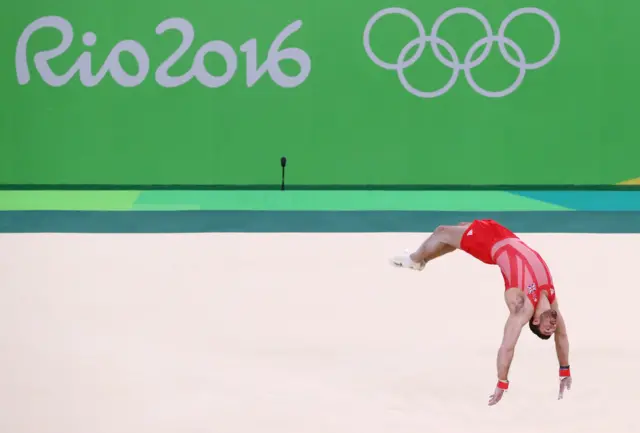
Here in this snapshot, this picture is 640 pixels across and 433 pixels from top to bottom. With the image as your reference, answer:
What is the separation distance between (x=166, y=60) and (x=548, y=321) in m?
7.07

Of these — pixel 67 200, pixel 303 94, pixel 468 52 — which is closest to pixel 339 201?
pixel 303 94

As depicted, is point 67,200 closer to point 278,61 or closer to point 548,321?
point 278,61

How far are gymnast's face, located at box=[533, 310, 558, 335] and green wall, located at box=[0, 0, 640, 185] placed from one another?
6396mm

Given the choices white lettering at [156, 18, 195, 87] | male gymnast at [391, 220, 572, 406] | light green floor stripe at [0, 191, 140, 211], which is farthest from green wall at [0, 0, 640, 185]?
male gymnast at [391, 220, 572, 406]

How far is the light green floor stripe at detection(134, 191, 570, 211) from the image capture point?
1017cm

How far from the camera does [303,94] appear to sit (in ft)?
37.8

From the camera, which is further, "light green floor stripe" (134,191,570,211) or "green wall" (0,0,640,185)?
"green wall" (0,0,640,185)

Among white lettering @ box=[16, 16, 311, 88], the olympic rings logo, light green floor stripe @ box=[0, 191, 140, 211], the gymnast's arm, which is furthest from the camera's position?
the olympic rings logo

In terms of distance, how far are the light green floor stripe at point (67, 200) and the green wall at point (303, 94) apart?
37 centimetres

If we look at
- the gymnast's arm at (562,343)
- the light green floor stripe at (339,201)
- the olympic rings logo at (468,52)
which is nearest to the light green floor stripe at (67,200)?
the light green floor stripe at (339,201)

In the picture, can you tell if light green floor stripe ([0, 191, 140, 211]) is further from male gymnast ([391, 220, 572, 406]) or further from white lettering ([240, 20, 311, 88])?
male gymnast ([391, 220, 572, 406])

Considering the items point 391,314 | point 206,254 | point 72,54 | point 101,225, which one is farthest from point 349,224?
point 72,54

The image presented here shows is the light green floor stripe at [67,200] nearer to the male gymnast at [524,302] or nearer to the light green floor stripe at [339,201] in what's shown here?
the light green floor stripe at [339,201]

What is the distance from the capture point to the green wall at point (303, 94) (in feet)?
37.4
